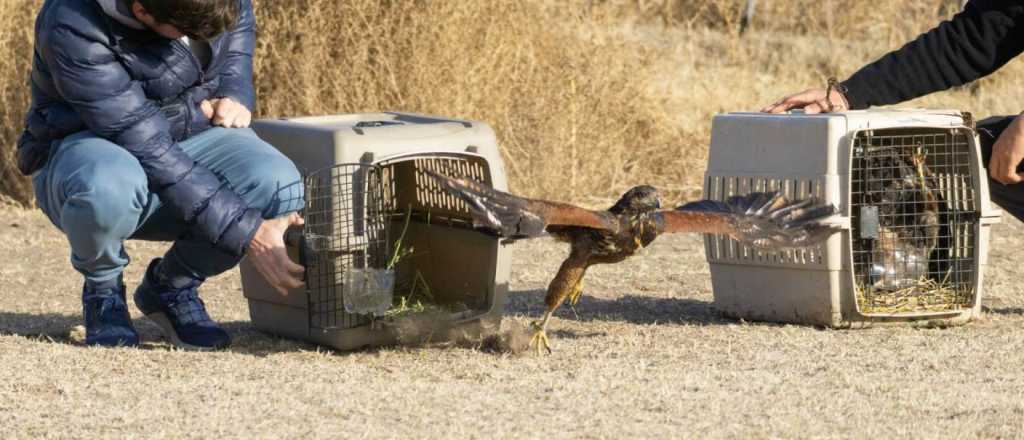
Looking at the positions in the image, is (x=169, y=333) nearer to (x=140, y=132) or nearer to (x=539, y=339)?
(x=140, y=132)

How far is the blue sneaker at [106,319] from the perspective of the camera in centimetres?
504

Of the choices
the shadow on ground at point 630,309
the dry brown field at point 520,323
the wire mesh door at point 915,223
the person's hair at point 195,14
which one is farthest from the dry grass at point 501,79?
the person's hair at point 195,14

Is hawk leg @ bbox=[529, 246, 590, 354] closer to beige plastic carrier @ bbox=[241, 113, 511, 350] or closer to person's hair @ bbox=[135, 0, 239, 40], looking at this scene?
beige plastic carrier @ bbox=[241, 113, 511, 350]

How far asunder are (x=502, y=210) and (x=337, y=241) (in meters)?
0.62

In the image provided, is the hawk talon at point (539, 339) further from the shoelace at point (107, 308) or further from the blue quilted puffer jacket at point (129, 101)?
the shoelace at point (107, 308)

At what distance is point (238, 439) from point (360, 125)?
1660mm

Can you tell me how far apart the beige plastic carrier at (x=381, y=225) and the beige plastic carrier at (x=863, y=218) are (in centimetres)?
101

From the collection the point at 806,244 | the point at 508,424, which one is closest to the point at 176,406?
the point at 508,424

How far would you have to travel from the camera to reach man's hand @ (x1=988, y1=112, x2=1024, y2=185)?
5.53 metres

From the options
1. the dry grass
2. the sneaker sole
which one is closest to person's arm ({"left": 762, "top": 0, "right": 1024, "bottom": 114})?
the sneaker sole

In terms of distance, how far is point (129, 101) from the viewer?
471 cm

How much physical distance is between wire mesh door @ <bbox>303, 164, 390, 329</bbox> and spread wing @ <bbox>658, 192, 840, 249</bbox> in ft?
3.48

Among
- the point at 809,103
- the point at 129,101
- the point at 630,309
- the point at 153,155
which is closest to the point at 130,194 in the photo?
the point at 153,155

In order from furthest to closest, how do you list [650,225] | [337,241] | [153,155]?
[650,225], [337,241], [153,155]
